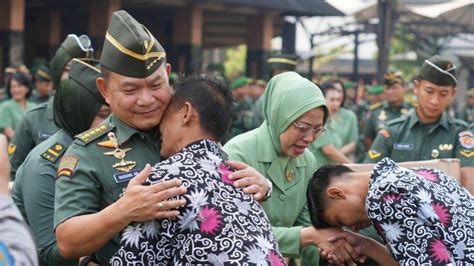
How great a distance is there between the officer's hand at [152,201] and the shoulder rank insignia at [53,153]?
1.19 m

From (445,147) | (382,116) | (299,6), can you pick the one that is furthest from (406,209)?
(299,6)

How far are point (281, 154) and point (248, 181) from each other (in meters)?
1.30

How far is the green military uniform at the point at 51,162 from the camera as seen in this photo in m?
4.10

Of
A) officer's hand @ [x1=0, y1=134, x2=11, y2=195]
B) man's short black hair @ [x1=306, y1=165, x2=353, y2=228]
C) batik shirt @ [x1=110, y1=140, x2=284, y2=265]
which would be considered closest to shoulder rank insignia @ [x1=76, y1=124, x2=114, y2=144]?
batik shirt @ [x1=110, y1=140, x2=284, y2=265]

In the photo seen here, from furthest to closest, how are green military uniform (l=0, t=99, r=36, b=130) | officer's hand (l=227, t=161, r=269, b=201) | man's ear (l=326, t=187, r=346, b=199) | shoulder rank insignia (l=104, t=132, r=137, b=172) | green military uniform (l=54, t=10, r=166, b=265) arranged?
1. green military uniform (l=0, t=99, r=36, b=130)
2. man's ear (l=326, t=187, r=346, b=199)
3. shoulder rank insignia (l=104, t=132, r=137, b=172)
4. green military uniform (l=54, t=10, r=166, b=265)
5. officer's hand (l=227, t=161, r=269, b=201)

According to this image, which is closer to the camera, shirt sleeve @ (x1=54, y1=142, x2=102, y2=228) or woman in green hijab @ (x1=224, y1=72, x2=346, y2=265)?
shirt sleeve @ (x1=54, y1=142, x2=102, y2=228)

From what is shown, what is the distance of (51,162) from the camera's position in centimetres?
429

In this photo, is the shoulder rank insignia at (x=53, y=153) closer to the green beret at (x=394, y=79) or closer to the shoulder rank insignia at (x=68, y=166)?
the shoulder rank insignia at (x=68, y=166)

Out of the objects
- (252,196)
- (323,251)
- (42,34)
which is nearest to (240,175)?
(252,196)

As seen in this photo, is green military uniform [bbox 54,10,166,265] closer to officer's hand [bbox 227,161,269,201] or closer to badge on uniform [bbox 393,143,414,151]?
officer's hand [bbox 227,161,269,201]

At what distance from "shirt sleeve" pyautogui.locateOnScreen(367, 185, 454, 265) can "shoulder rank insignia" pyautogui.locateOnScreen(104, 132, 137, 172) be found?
94 cm

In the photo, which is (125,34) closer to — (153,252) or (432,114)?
(153,252)

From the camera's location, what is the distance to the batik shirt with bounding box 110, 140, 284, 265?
316 centimetres

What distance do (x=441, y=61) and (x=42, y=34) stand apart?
53.5ft
